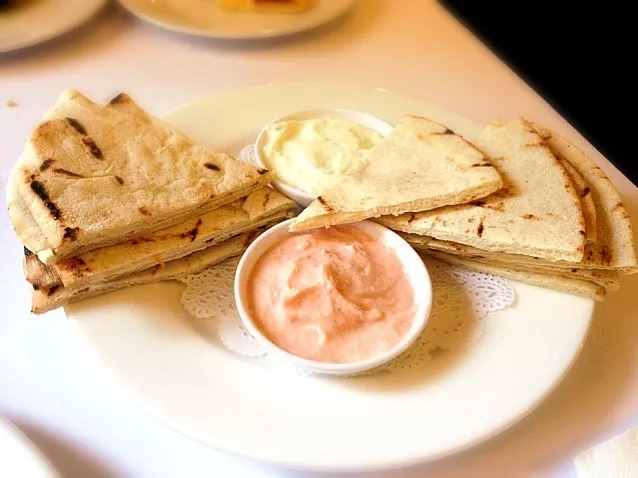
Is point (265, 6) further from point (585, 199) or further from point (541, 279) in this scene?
point (541, 279)

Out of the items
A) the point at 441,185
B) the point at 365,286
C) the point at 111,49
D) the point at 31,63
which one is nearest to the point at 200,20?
the point at 111,49

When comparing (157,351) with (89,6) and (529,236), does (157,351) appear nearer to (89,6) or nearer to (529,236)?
(529,236)

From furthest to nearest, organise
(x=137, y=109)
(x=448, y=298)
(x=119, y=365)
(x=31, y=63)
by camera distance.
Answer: (x=31, y=63)
(x=137, y=109)
(x=448, y=298)
(x=119, y=365)

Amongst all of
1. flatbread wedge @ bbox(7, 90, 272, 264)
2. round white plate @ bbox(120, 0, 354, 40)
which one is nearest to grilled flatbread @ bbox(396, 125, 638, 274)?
flatbread wedge @ bbox(7, 90, 272, 264)

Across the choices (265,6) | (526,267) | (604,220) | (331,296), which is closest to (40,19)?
(265,6)

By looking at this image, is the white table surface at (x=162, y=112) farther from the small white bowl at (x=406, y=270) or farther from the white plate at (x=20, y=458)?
the small white bowl at (x=406, y=270)

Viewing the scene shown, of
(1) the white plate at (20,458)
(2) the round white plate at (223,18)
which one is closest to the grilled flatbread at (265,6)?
(2) the round white plate at (223,18)
